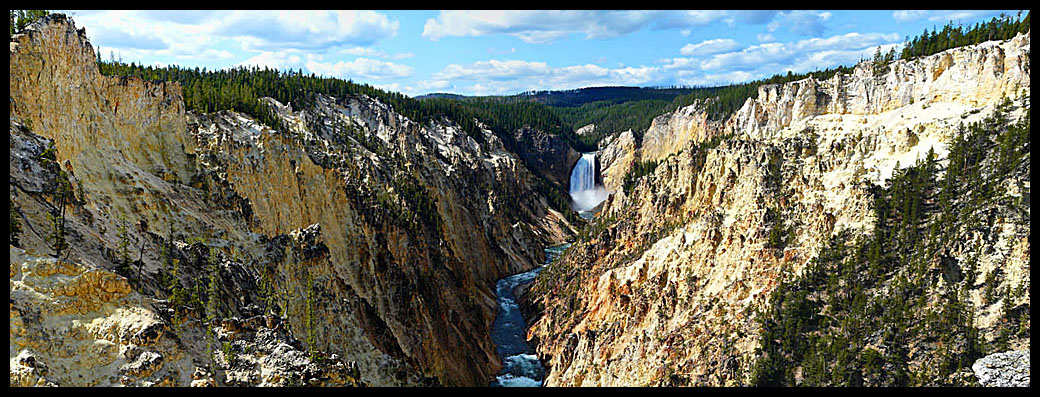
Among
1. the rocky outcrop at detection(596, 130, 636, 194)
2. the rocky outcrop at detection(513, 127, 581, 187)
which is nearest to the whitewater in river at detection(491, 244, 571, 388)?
the rocky outcrop at detection(596, 130, 636, 194)

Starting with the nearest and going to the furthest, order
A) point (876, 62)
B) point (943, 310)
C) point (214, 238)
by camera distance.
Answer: point (214, 238) → point (943, 310) → point (876, 62)

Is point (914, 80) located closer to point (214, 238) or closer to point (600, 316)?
point (600, 316)

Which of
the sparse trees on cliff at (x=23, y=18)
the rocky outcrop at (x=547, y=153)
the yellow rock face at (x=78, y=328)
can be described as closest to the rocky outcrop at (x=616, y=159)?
the rocky outcrop at (x=547, y=153)

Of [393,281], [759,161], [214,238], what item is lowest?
[393,281]

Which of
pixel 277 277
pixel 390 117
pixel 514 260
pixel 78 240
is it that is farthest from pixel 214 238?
pixel 390 117

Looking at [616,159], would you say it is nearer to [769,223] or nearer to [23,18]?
[769,223]

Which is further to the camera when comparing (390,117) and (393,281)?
(390,117)

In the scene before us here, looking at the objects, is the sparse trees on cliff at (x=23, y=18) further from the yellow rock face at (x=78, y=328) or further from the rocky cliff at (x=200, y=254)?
the yellow rock face at (x=78, y=328)
